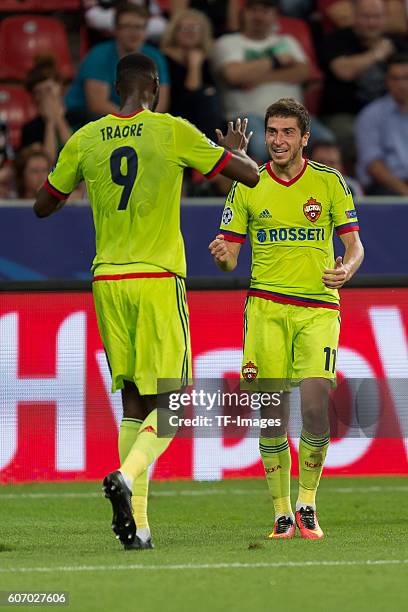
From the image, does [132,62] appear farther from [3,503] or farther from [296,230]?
[3,503]

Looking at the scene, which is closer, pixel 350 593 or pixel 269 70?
pixel 350 593

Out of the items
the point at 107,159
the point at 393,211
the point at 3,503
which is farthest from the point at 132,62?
the point at 393,211

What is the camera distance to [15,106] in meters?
14.9

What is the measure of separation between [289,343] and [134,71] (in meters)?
1.68

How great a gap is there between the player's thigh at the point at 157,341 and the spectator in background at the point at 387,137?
6639 mm

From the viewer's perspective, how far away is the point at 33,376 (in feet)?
33.8

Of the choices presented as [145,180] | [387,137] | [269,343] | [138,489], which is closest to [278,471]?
[269,343]

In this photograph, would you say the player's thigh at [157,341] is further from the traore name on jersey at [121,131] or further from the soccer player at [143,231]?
the traore name on jersey at [121,131]

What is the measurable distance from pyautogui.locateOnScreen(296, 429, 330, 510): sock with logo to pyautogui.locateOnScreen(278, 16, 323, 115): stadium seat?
7.44 meters

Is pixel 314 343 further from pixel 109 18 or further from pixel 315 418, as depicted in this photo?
pixel 109 18

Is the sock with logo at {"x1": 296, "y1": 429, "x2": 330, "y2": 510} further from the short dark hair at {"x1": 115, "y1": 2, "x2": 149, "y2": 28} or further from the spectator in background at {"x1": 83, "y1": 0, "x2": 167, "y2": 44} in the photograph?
the spectator in background at {"x1": 83, "y1": 0, "x2": 167, "y2": 44}

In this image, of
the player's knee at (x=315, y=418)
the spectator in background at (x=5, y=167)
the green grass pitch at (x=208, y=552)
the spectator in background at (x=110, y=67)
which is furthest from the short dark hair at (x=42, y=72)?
the player's knee at (x=315, y=418)

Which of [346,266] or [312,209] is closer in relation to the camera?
[346,266]

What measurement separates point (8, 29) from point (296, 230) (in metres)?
8.19
